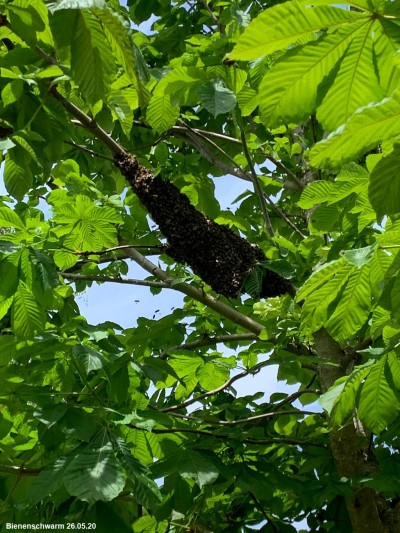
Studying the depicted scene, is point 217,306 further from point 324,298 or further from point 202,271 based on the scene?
point 324,298

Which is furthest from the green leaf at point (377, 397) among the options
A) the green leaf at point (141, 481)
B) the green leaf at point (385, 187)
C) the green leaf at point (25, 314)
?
the green leaf at point (25, 314)

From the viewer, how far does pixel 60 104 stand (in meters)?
2.41

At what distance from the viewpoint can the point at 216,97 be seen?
217 centimetres

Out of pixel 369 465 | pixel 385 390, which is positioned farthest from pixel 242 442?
pixel 385 390

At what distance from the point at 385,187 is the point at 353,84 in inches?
7.9

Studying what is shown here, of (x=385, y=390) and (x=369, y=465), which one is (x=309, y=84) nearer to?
(x=385, y=390)

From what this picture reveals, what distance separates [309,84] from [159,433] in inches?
72.6

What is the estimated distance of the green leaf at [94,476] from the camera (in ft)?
5.98

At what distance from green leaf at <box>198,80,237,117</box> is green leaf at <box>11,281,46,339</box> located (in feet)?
2.97

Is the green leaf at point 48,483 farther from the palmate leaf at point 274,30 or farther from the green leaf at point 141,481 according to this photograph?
the palmate leaf at point 274,30

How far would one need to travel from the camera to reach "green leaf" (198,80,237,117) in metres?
2.11

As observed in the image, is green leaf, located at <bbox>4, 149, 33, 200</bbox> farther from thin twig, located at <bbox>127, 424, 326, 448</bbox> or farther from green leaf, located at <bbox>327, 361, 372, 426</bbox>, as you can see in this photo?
green leaf, located at <bbox>327, 361, 372, 426</bbox>

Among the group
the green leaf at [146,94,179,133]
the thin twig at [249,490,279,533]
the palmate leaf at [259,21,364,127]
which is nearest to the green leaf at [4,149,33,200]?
the green leaf at [146,94,179,133]

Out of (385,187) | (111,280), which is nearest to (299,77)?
(385,187)
